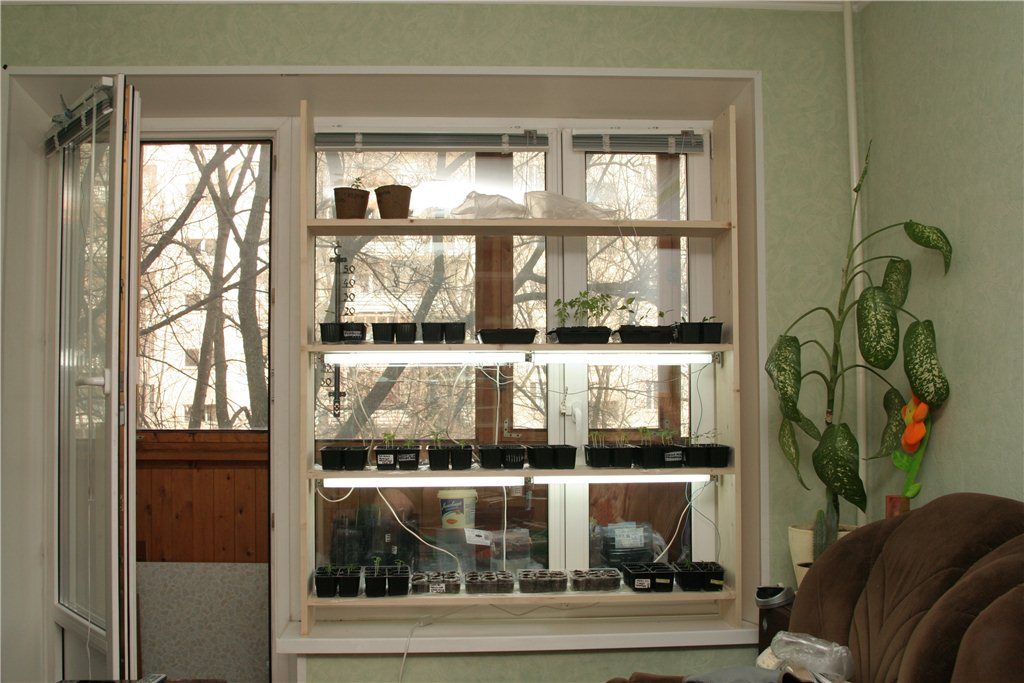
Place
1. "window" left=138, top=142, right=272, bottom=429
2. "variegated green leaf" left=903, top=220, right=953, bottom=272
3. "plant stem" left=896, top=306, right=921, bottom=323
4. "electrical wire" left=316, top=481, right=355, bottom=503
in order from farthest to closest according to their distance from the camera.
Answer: "window" left=138, top=142, right=272, bottom=429
"electrical wire" left=316, top=481, right=355, bottom=503
"plant stem" left=896, top=306, right=921, bottom=323
"variegated green leaf" left=903, top=220, right=953, bottom=272

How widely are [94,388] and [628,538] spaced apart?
6.83 ft

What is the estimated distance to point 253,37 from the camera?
2746 millimetres

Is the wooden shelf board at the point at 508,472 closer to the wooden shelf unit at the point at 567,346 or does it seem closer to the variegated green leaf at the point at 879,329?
the wooden shelf unit at the point at 567,346

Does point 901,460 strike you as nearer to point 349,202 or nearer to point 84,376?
point 349,202

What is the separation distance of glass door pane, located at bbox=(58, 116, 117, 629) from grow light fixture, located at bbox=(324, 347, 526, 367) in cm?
82

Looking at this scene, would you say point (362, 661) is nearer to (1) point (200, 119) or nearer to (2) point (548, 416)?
(2) point (548, 416)

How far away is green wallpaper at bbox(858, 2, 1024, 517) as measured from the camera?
2.10 meters

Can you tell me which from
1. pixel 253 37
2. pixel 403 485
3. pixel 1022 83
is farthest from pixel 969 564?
pixel 253 37

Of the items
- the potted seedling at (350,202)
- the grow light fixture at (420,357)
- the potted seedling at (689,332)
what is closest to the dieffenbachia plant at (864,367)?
the potted seedling at (689,332)

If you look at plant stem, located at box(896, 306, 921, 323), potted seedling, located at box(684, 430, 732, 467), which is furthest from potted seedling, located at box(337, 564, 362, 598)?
plant stem, located at box(896, 306, 921, 323)

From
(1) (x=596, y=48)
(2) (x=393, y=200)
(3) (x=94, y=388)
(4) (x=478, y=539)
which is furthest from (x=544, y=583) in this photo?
(1) (x=596, y=48)

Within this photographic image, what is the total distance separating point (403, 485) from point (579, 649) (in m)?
0.91

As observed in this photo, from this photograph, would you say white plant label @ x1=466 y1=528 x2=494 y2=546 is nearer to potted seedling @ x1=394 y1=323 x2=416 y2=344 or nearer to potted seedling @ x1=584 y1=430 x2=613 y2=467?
potted seedling @ x1=584 y1=430 x2=613 y2=467

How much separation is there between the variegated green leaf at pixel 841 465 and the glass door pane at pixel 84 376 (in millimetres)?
2344
